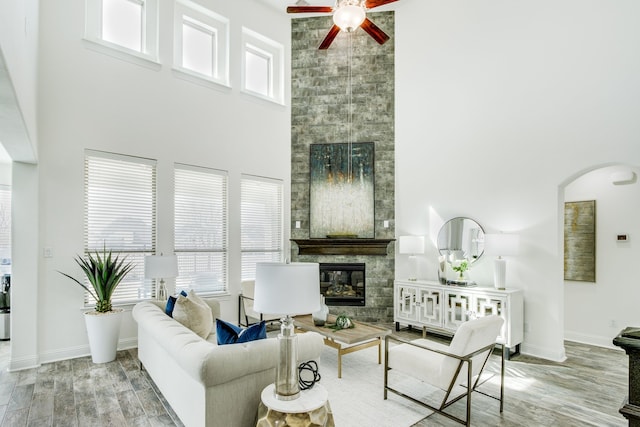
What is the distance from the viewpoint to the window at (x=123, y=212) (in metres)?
4.57

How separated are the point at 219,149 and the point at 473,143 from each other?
12.4ft

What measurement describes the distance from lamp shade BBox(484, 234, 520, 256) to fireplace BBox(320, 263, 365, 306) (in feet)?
7.32

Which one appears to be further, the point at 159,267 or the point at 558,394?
the point at 159,267

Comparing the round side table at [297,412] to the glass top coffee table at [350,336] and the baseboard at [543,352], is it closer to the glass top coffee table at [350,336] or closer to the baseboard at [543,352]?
the glass top coffee table at [350,336]

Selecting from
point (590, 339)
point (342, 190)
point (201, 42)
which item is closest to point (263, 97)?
point (201, 42)

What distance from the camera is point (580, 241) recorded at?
5.08 m

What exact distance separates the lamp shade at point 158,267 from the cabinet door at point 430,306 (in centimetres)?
342

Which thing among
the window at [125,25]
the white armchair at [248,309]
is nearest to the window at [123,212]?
the white armchair at [248,309]

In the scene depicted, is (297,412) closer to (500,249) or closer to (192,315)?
(192,315)

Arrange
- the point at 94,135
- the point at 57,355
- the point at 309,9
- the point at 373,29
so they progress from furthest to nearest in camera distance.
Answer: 1. the point at 94,135
2. the point at 57,355
3. the point at 373,29
4. the point at 309,9

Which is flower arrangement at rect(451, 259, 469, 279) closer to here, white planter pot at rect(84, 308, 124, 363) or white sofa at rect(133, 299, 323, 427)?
white sofa at rect(133, 299, 323, 427)

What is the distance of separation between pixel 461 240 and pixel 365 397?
9.49ft

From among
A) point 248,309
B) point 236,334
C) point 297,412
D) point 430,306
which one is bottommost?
point 248,309

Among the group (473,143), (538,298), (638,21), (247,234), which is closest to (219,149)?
(247,234)
